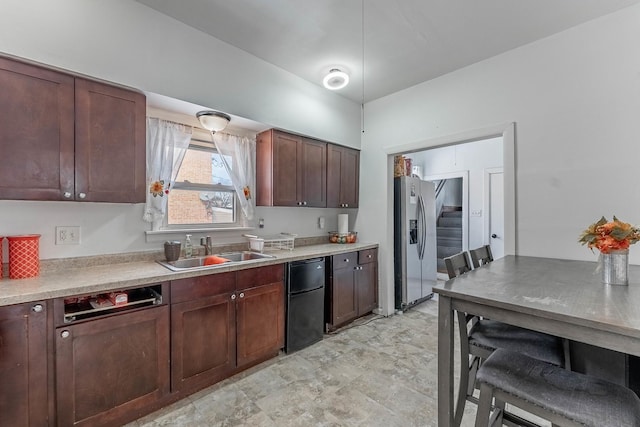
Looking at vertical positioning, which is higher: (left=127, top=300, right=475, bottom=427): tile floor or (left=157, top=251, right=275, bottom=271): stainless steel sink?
(left=157, top=251, right=275, bottom=271): stainless steel sink

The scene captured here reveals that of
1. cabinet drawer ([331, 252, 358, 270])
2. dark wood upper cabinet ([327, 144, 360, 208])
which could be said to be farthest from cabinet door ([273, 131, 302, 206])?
cabinet drawer ([331, 252, 358, 270])

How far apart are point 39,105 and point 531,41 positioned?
3738 millimetres

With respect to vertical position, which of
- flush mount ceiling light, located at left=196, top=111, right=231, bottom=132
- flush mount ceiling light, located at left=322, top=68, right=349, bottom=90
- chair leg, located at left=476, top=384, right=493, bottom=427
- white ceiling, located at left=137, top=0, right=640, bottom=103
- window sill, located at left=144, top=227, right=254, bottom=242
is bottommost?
chair leg, located at left=476, top=384, right=493, bottom=427

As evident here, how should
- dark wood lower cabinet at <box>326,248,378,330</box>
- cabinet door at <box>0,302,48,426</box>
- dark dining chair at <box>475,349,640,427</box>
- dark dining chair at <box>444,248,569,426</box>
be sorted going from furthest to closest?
dark wood lower cabinet at <box>326,248,378,330</box>
dark dining chair at <box>444,248,569,426</box>
cabinet door at <box>0,302,48,426</box>
dark dining chair at <box>475,349,640,427</box>

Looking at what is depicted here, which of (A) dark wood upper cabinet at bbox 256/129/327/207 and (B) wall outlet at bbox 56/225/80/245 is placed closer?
(B) wall outlet at bbox 56/225/80/245

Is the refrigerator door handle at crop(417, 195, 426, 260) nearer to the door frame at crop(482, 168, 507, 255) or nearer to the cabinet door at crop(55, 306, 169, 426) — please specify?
the door frame at crop(482, 168, 507, 255)

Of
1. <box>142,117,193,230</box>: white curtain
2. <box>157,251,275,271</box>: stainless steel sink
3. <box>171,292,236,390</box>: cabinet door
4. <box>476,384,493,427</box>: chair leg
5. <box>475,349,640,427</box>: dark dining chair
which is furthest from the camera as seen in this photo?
<box>142,117,193,230</box>: white curtain

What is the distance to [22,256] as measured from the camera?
1.70m

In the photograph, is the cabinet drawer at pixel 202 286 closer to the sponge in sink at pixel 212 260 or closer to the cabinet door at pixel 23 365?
the sponge in sink at pixel 212 260

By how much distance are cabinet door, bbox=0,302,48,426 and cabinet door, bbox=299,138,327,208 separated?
7.36ft

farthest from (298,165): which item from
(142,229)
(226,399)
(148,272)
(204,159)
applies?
(226,399)

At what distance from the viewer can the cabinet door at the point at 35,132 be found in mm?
1600

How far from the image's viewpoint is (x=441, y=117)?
3133 mm

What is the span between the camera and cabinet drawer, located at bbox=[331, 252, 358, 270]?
308 centimetres
